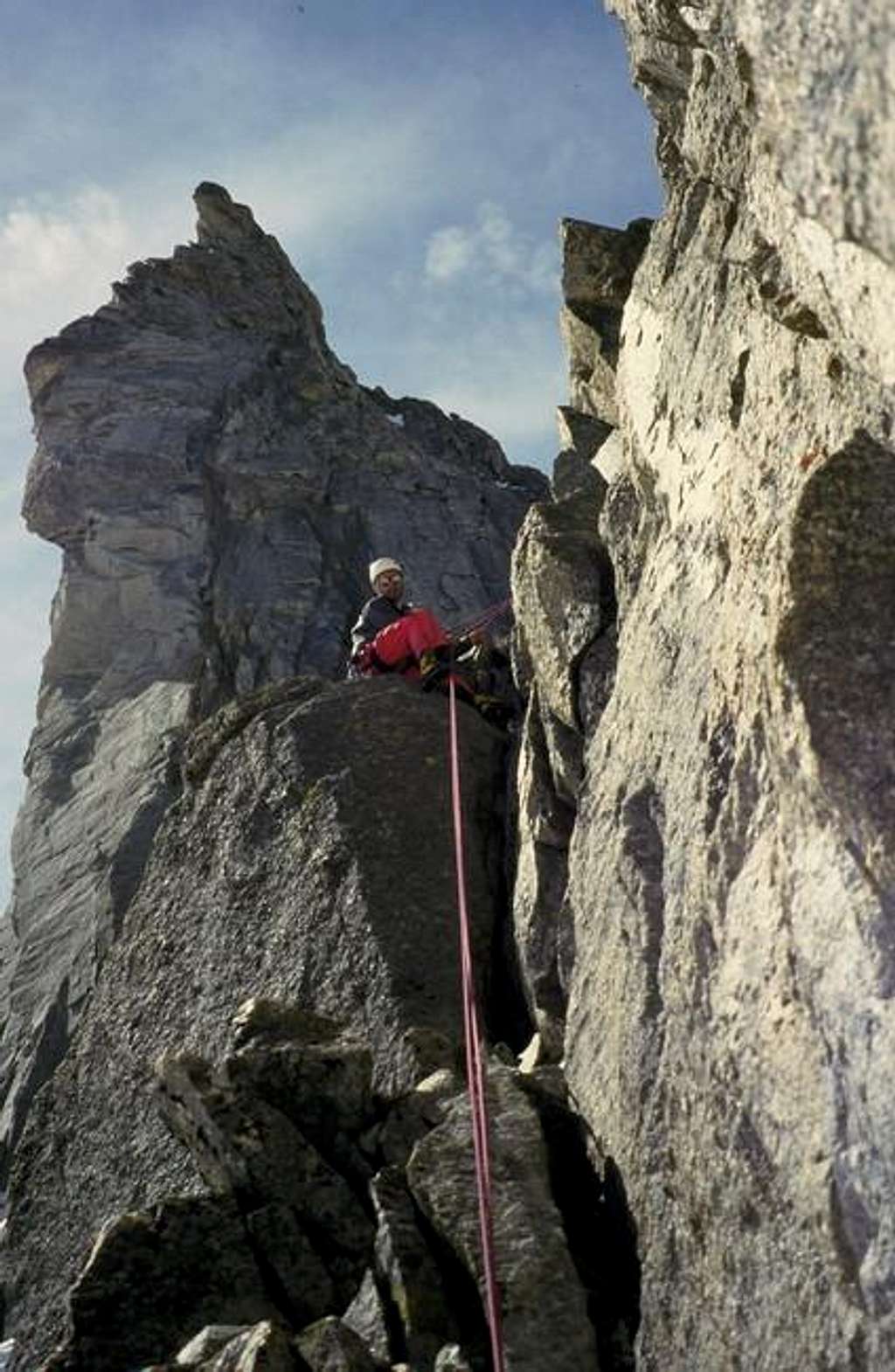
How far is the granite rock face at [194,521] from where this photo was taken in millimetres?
33594

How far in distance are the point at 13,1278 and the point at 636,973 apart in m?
7.27

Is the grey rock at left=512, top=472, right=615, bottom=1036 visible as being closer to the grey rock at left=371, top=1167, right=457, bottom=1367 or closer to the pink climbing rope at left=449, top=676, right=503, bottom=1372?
the pink climbing rope at left=449, top=676, right=503, bottom=1372

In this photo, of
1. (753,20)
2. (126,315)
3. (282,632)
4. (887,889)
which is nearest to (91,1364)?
(887,889)

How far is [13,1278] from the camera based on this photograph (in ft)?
42.0

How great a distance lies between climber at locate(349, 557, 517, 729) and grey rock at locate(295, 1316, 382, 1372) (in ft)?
24.3

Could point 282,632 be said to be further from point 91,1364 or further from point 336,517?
point 91,1364

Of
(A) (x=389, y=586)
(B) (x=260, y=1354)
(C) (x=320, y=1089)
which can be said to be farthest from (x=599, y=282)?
(B) (x=260, y=1354)

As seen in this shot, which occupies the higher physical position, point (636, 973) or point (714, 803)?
point (714, 803)

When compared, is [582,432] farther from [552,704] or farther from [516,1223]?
[516,1223]

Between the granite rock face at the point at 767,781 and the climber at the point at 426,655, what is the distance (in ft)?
15.4

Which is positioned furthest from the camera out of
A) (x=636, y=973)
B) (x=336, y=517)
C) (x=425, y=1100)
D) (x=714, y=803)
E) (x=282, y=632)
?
(x=336, y=517)

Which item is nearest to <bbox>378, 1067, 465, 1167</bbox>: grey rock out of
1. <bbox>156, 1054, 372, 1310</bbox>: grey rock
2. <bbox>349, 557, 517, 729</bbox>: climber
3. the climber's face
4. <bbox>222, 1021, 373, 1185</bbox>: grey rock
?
<bbox>222, 1021, 373, 1185</bbox>: grey rock

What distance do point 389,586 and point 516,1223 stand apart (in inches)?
387

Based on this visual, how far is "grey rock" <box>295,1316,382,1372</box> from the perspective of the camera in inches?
289
